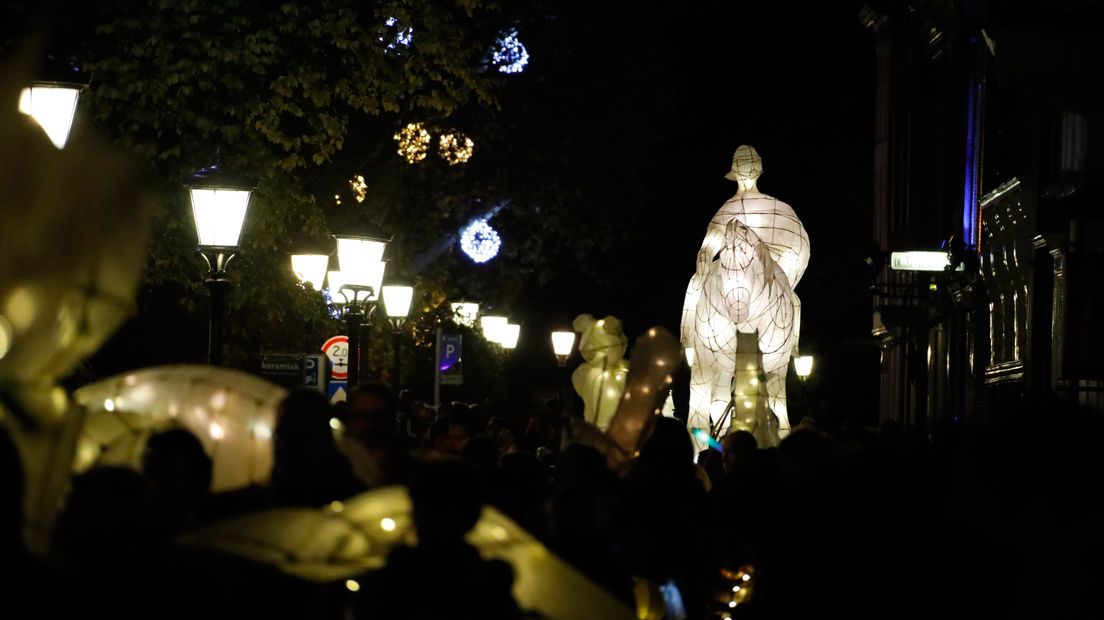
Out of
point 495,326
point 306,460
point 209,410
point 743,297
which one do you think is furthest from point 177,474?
point 495,326

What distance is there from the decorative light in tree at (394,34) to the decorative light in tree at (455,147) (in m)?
13.7

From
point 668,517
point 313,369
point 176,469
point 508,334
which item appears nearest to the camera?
point 176,469

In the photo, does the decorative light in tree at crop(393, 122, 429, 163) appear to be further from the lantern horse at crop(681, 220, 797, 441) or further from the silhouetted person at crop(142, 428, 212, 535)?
the silhouetted person at crop(142, 428, 212, 535)

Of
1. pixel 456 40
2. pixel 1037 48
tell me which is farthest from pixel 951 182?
pixel 1037 48

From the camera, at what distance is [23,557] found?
378 centimetres

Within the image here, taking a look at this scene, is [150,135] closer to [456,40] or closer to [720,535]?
[456,40]

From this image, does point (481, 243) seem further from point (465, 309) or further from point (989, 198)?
point (989, 198)

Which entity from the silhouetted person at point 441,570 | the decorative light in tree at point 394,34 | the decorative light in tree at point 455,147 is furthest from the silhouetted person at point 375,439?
the decorative light in tree at point 455,147

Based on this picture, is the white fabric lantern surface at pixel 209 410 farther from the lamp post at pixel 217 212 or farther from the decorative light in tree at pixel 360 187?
the decorative light in tree at pixel 360 187

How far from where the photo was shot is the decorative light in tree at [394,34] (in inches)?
809

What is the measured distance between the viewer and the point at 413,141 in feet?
110

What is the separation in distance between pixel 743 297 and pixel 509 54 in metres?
16.0

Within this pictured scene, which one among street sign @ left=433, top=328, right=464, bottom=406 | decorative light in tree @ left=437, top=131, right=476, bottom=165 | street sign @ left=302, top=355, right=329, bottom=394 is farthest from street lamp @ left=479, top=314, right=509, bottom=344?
street sign @ left=302, top=355, right=329, bottom=394

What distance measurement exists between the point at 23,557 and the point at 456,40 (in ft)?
57.3
